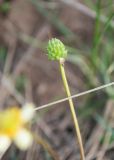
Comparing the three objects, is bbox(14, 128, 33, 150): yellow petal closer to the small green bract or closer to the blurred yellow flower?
the blurred yellow flower

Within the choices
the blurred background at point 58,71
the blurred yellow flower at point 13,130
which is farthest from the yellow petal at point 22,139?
the blurred background at point 58,71

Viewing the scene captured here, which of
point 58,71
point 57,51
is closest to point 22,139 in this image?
point 57,51

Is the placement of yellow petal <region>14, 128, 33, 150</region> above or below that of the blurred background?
below

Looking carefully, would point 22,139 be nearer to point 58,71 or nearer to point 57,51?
point 57,51


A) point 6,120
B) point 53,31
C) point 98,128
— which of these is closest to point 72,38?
point 53,31

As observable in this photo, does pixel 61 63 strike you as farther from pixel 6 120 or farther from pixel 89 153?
pixel 89 153

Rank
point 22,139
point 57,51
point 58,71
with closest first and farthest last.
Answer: point 22,139 → point 57,51 → point 58,71

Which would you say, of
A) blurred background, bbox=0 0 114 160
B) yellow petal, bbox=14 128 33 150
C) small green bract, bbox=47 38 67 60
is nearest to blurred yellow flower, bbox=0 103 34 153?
yellow petal, bbox=14 128 33 150

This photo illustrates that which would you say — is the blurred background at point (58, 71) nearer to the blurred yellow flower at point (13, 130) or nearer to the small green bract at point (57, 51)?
the small green bract at point (57, 51)
